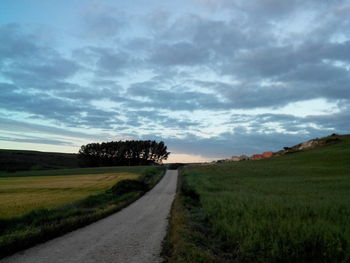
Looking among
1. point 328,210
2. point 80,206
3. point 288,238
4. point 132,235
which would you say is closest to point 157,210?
point 80,206

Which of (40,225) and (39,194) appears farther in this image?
(39,194)

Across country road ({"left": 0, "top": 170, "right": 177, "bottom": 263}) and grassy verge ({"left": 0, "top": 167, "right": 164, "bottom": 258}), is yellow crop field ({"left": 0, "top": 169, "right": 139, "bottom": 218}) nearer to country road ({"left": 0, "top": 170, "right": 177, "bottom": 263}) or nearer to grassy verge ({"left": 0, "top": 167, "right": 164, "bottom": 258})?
grassy verge ({"left": 0, "top": 167, "right": 164, "bottom": 258})

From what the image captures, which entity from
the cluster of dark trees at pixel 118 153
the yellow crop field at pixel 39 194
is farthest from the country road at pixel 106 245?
the cluster of dark trees at pixel 118 153

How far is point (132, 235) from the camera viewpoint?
40.7ft

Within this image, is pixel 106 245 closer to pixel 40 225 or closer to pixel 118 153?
pixel 40 225

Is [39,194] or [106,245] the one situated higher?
[106,245]

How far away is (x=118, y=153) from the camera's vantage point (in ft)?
481

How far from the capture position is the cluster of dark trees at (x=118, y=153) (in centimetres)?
14275

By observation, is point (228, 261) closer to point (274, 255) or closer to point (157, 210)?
point (274, 255)

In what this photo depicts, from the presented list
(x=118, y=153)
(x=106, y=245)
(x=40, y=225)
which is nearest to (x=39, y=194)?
(x=40, y=225)

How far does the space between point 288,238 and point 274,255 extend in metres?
1.26

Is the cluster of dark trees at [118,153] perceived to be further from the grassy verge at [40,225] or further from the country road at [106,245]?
the country road at [106,245]

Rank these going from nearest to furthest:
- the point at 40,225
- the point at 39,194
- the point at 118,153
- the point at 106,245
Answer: the point at 106,245 < the point at 40,225 < the point at 39,194 < the point at 118,153

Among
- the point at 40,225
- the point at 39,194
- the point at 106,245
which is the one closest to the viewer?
the point at 106,245
